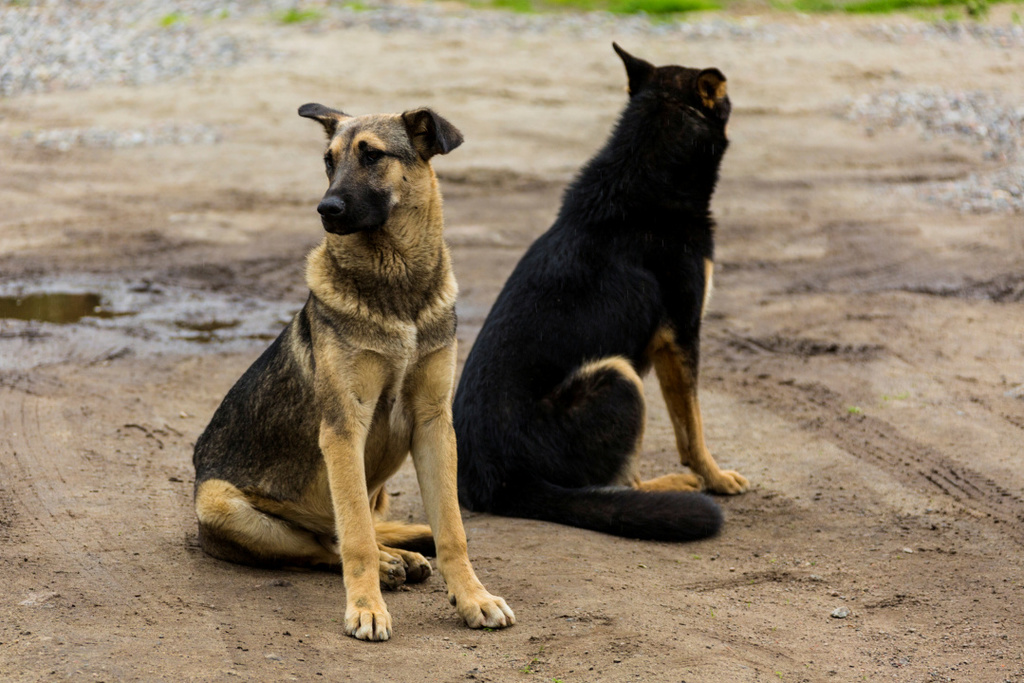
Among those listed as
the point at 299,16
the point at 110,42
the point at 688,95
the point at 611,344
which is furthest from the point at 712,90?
the point at 110,42

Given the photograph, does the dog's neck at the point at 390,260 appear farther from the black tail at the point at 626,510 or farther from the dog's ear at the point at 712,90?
the dog's ear at the point at 712,90

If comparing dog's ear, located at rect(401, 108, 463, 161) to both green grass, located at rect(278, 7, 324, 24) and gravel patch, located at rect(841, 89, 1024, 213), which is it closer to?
gravel patch, located at rect(841, 89, 1024, 213)

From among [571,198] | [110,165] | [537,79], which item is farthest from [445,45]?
[571,198]

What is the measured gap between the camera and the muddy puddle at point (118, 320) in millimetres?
8484

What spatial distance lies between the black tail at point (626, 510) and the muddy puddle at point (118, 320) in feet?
12.9

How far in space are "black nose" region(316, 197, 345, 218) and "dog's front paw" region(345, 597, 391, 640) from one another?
1636 mm

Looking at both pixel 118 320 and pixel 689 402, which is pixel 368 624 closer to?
pixel 689 402

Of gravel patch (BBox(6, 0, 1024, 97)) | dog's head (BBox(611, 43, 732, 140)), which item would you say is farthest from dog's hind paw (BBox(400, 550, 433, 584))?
gravel patch (BBox(6, 0, 1024, 97))

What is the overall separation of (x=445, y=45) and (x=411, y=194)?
1474 cm

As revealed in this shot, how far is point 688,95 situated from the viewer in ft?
22.6

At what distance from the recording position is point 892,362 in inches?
333

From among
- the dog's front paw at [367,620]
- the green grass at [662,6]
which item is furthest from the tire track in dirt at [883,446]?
the green grass at [662,6]

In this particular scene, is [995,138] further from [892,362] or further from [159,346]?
[159,346]

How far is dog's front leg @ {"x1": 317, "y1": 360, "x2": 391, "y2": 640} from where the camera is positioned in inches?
175
